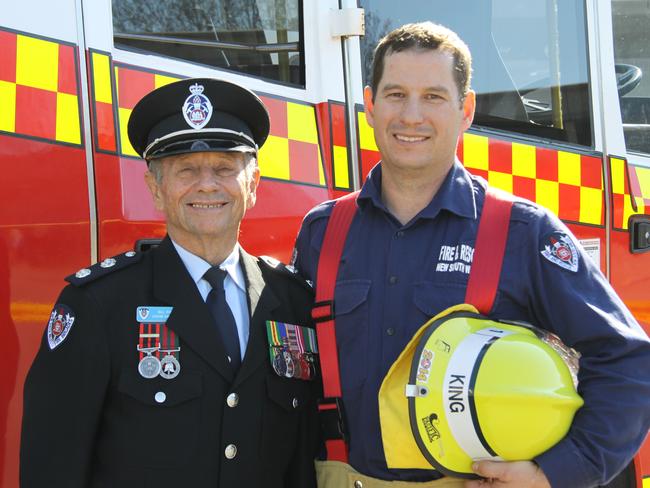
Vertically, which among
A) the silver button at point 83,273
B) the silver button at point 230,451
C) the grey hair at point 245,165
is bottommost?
the silver button at point 230,451

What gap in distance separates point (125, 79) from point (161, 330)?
Result: 695mm

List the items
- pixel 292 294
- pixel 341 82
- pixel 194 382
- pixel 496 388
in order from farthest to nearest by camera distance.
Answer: pixel 341 82, pixel 292 294, pixel 194 382, pixel 496 388

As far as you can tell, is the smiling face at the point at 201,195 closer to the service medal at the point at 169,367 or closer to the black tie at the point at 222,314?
the black tie at the point at 222,314

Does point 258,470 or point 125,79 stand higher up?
point 125,79

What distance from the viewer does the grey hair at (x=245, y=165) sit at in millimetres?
1852

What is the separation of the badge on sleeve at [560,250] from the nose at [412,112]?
0.38 meters

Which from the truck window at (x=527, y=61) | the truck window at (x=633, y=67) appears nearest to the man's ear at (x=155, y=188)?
the truck window at (x=527, y=61)

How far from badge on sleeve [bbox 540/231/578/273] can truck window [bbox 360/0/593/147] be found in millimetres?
996

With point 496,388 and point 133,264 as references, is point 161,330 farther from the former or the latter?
point 496,388

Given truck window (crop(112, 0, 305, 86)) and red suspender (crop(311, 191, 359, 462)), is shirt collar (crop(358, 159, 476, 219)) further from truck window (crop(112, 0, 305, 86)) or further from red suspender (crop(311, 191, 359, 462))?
truck window (crop(112, 0, 305, 86))

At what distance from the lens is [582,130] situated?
3.00 m

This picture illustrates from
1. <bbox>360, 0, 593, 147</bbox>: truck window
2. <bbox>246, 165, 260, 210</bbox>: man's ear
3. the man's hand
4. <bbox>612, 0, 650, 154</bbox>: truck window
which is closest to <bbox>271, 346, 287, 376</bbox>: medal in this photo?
<bbox>246, 165, 260, 210</bbox>: man's ear

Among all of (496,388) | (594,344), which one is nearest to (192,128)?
(496,388)

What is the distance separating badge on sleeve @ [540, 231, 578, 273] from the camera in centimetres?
175
